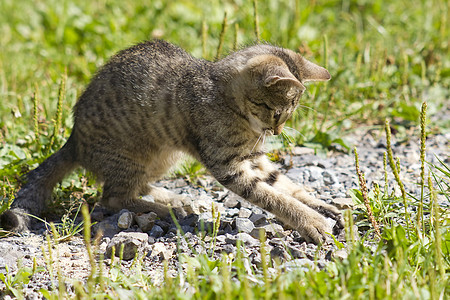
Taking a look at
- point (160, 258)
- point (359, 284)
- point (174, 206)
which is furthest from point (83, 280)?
point (359, 284)

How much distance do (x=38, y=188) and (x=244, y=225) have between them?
1.48 metres

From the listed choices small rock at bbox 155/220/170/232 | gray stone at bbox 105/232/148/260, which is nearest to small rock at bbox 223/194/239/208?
small rock at bbox 155/220/170/232

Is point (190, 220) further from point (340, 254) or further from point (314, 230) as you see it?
point (340, 254)

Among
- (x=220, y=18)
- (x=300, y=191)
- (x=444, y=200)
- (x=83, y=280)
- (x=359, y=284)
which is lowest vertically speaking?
(x=83, y=280)

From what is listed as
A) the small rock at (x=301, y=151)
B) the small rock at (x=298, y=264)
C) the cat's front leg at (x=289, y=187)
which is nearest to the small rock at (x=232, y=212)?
the cat's front leg at (x=289, y=187)

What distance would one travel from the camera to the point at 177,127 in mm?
3811

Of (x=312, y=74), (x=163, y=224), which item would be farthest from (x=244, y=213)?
(x=312, y=74)

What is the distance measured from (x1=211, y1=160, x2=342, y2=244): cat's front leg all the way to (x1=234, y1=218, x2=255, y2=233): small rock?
14cm

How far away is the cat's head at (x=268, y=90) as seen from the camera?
343 centimetres

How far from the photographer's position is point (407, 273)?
2.46m

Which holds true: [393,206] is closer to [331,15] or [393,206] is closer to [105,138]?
[105,138]

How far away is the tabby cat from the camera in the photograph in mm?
3498

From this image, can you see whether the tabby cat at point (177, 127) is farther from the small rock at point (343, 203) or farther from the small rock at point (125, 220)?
the small rock at point (125, 220)

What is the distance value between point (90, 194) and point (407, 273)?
246 centimetres
